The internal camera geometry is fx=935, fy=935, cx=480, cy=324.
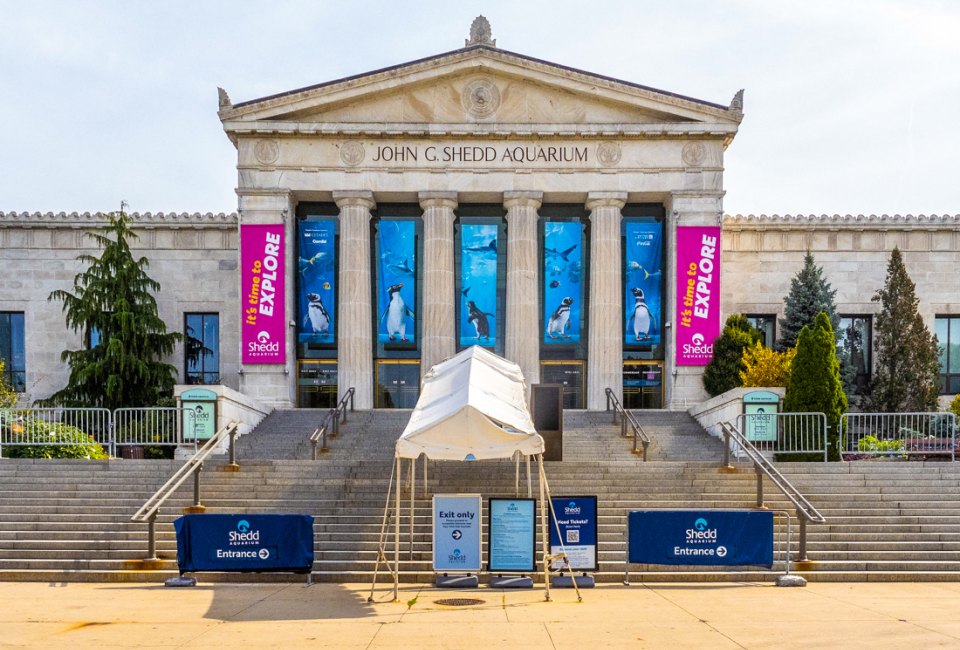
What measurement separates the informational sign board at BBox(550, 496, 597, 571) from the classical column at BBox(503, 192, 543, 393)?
18.1 meters

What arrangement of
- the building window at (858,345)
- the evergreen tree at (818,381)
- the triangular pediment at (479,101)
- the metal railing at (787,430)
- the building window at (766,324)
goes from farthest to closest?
the building window at (766,324), the building window at (858,345), the triangular pediment at (479,101), the evergreen tree at (818,381), the metal railing at (787,430)

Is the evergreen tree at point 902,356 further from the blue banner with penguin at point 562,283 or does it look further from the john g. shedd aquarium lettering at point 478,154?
the john g. shedd aquarium lettering at point 478,154

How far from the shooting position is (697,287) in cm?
3350

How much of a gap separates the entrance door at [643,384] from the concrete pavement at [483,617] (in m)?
19.7

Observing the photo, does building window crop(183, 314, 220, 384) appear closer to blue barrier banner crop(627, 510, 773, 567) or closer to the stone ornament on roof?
the stone ornament on roof

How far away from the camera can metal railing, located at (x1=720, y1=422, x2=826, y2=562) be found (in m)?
15.9

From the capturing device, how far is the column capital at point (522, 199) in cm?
3372

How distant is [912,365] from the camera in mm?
33844

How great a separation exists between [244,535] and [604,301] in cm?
2095

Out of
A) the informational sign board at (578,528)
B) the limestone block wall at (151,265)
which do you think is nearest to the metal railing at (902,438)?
the informational sign board at (578,528)

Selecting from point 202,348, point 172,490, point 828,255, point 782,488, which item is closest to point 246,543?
point 172,490

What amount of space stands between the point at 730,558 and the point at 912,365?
22361 millimetres

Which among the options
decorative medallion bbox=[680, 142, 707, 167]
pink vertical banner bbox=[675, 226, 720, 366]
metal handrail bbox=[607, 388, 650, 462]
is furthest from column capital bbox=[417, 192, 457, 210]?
metal handrail bbox=[607, 388, 650, 462]

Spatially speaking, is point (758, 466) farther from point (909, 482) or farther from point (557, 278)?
point (557, 278)
